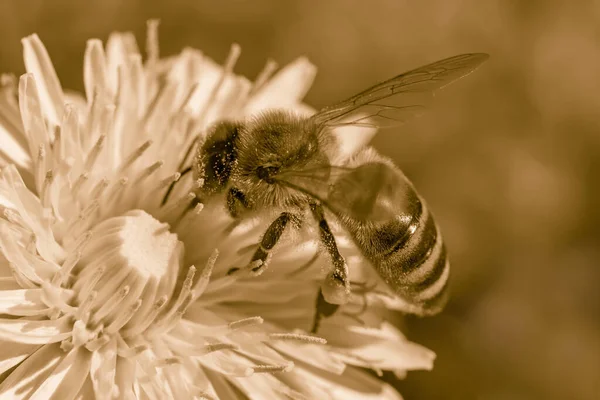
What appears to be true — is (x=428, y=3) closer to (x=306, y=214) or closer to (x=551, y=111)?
(x=551, y=111)

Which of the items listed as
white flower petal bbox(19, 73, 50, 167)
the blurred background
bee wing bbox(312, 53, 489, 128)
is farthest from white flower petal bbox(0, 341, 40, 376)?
the blurred background

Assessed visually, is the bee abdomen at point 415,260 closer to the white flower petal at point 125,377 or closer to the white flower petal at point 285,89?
the white flower petal at point 125,377

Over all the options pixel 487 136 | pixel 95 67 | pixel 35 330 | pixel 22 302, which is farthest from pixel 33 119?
pixel 487 136

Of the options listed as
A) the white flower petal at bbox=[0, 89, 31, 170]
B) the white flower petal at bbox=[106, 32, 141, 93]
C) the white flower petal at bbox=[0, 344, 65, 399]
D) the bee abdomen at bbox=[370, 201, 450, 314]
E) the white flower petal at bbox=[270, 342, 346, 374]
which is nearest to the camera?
the white flower petal at bbox=[0, 344, 65, 399]

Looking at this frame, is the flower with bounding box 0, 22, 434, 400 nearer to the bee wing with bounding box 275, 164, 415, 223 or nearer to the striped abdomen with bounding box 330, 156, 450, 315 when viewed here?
the striped abdomen with bounding box 330, 156, 450, 315

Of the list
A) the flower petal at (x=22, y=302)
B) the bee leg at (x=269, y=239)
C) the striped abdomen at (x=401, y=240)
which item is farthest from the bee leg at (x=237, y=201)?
the flower petal at (x=22, y=302)

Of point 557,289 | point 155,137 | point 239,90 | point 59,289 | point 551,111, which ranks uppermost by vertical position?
point 551,111

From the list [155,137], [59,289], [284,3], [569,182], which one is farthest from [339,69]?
[59,289]
